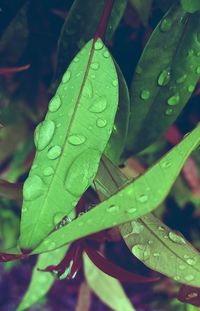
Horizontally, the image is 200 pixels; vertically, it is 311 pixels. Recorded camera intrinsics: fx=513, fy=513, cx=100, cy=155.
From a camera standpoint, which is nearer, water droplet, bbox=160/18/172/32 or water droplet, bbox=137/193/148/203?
water droplet, bbox=137/193/148/203

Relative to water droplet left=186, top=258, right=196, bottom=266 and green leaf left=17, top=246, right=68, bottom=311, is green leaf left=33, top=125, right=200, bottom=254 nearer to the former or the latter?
water droplet left=186, top=258, right=196, bottom=266

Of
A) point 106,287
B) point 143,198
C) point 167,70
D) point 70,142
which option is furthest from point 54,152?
point 106,287

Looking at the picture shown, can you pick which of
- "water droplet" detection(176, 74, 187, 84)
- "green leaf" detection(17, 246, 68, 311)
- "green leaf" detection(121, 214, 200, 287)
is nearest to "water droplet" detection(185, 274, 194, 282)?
"green leaf" detection(121, 214, 200, 287)

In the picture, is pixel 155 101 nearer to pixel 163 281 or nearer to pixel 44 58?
pixel 44 58

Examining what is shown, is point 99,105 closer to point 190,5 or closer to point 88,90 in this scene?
point 88,90

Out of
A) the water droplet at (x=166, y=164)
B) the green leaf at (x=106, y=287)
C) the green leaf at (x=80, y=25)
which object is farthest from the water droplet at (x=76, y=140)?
the green leaf at (x=106, y=287)

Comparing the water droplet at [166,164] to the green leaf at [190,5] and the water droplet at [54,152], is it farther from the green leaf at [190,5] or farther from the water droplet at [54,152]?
the green leaf at [190,5]
